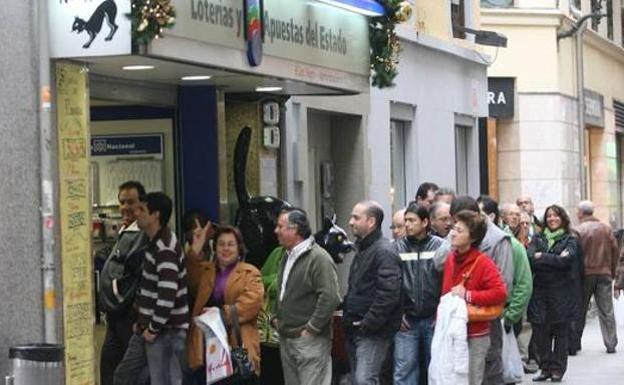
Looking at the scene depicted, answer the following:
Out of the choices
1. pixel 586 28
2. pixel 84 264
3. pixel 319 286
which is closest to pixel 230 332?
pixel 319 286

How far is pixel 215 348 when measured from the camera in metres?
12.7

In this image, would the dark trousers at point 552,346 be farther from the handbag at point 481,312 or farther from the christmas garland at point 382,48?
the handbag at point 481,312

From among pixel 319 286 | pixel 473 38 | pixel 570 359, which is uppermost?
pixel 473 38

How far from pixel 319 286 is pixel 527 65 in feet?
63.7

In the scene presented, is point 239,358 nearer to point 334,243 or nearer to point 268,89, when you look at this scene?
point 334,243

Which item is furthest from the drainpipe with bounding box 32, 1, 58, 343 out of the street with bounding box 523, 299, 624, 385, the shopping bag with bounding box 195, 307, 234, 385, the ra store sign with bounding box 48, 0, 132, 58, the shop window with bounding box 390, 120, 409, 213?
the shop window with bounding box 390, 120, 409, 213

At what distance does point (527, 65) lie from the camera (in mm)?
31625

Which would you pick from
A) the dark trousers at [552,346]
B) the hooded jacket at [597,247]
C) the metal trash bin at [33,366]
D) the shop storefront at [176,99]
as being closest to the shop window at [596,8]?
the hooded jacket at [597,247]

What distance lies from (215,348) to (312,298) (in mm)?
886

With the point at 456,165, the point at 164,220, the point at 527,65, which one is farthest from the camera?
the point at 527,65

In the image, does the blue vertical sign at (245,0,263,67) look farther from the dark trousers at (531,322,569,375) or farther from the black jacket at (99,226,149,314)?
the dark trousers at (531,322,569,375)

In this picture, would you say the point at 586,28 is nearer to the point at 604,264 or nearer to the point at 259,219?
the point at 604,264

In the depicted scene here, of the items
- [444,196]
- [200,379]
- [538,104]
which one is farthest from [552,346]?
[538,104]

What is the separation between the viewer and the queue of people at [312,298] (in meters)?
12.5
